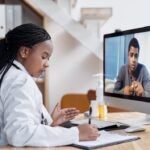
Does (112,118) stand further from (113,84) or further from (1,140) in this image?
(1,140)

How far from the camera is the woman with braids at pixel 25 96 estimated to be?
46.6 inches

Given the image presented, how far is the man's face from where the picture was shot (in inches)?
62.7

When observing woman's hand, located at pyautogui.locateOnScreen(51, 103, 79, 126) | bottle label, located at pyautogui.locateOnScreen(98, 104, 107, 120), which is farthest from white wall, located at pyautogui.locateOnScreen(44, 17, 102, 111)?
woman's hand, located at pyautogui.locateOnScreen(51, 103, 79, 126)

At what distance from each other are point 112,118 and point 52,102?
53.6 inches

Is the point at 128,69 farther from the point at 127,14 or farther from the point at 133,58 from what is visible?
the point at 127,14

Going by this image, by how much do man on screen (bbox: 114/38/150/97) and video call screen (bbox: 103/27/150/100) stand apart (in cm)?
2

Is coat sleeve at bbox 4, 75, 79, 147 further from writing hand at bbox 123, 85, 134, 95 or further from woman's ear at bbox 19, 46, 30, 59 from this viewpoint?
writing hand at bbox 123, 85, 134, 95

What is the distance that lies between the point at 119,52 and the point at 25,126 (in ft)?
2.44

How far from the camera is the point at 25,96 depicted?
1.22 m

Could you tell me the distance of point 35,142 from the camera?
1202mm

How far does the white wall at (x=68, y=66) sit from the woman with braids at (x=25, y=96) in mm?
1835

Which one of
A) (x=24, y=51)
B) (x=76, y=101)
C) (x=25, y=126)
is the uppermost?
(x=24, y=51)

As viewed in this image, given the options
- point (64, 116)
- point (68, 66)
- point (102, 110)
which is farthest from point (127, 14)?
point (64, 116)

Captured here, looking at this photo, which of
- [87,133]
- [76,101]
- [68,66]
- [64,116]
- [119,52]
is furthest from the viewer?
[68,66]
